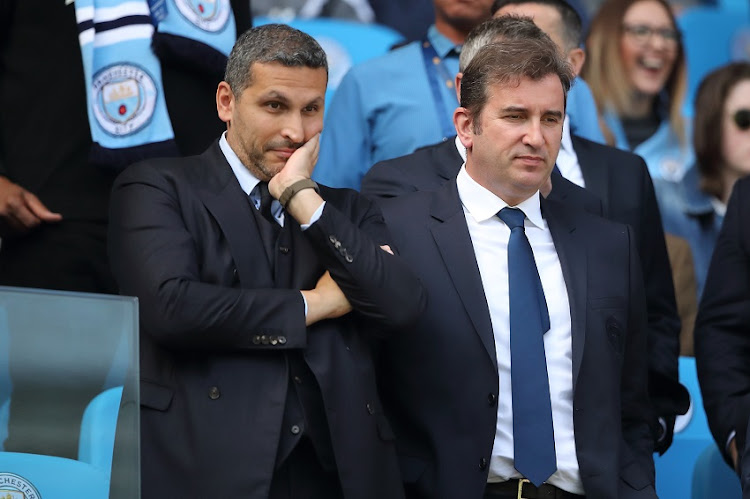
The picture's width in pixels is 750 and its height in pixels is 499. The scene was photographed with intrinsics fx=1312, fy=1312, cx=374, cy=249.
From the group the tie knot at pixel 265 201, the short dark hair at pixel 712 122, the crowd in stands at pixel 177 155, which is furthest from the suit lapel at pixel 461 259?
the short dark hair at pixel 712 122

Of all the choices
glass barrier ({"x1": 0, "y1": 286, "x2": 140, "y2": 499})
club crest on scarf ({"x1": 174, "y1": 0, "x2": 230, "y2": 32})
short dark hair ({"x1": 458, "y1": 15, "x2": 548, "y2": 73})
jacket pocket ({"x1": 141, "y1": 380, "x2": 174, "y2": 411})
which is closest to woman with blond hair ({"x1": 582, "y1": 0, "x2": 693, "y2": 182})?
short dark hair ({"x1": 458, "y1": 15, "x2": 548, "y2": 73})

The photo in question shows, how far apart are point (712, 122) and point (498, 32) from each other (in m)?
2.52

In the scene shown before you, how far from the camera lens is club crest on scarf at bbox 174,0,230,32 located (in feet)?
13.4

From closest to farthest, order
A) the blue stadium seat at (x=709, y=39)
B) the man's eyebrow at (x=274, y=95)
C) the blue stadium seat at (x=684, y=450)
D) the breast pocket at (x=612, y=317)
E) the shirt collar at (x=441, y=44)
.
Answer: the man's eyebrow at (x=274, y=95) → the breast pocket at (x=612, y=317) → the blue stadium seat at (x=684, y=450) → the shirt collar at (x=441, y=44) → the blue stadium seat at (x=709, y=39)

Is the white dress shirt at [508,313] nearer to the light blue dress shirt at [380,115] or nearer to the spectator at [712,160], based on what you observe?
the light blue dress shirt at [380,115]

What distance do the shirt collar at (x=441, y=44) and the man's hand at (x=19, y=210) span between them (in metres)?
1.59

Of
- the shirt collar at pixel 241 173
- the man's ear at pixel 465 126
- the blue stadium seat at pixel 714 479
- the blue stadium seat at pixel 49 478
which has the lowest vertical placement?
the blue stadium seat at pixel 714 479

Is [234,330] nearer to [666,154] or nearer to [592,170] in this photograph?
[592,170]

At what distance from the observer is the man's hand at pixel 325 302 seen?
3029 millimetres

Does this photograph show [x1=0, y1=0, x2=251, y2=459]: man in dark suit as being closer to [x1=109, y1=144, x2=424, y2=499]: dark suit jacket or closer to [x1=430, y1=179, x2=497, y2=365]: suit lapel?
[x1=109, y1=144, x2=424, y2=499]: dark suit jacket

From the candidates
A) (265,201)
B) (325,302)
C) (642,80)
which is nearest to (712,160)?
(642,80)

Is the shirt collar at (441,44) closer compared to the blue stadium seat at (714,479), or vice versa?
the blue stadium seat at (714,479)

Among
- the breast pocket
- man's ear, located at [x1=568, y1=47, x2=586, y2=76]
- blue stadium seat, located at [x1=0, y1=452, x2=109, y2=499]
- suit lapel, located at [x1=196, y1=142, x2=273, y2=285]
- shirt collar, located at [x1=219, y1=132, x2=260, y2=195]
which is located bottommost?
blue stadium seat, located at [x1=0, y1=452, x2=109, y2=499]

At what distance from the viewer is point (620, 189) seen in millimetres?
4215
